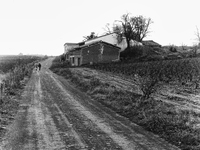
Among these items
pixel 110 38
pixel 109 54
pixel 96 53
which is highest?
pixel 110 38

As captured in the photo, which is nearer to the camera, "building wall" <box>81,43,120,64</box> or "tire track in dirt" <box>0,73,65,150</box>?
"tire track in dirt" <box>0,73,65,150</box>

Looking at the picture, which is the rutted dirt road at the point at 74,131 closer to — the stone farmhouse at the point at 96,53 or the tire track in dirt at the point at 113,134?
the tire track in dirt at the point at 113,134

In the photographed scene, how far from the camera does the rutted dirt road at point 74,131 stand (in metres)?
8.62

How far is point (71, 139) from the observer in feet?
30.2

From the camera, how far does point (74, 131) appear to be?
406 inches

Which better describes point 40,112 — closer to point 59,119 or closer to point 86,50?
point 59,119

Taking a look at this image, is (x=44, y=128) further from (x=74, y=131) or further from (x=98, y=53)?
(x=98, y=53)

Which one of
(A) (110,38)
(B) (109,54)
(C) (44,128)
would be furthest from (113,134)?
(A) (110,38)

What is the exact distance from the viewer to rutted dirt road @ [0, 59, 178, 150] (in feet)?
28.3

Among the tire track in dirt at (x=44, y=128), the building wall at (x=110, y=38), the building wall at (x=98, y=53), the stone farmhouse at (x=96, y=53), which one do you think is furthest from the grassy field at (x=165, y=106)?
the building wall at (x=110, y=38)

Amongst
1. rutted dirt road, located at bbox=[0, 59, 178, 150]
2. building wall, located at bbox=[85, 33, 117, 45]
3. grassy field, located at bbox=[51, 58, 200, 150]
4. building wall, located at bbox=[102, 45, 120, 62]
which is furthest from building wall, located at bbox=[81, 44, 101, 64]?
rutted dirt road, located at bbox=[0, 59, 178, 150]

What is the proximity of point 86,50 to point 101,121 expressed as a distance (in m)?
42.8

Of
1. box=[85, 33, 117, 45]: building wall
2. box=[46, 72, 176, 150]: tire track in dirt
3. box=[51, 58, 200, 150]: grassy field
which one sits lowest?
box=[46, 72, 176, 150]: tire track in dirt

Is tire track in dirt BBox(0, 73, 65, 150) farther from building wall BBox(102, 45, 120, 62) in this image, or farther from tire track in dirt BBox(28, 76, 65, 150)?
building wall BBox(102, 45, 120, 62)
